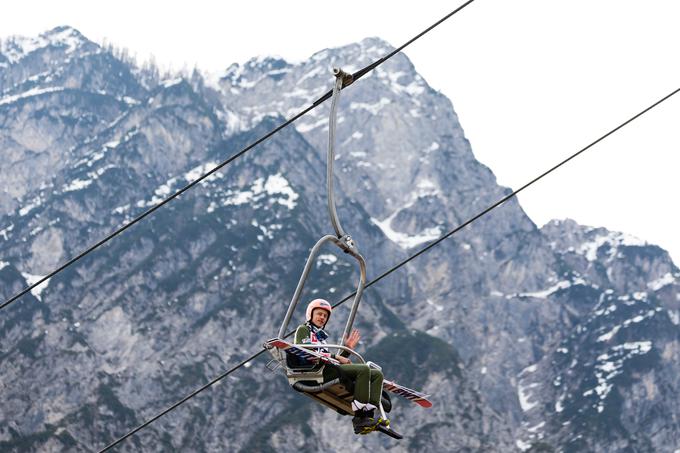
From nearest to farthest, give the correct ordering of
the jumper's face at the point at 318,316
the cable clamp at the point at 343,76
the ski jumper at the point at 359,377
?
the cable clamp at the point at 343,76 → the ski jumper at the point at 359,377 → the jumper's face at the point at 318,316

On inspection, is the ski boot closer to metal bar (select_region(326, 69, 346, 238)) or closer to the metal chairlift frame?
the metal chairlift frame

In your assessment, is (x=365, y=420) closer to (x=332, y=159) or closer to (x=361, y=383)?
(x=361, y=383)

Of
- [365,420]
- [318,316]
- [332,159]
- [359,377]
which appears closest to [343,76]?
[332,159]

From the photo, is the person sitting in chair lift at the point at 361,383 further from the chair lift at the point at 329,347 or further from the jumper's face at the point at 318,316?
the jumper's face at the point at 318,316

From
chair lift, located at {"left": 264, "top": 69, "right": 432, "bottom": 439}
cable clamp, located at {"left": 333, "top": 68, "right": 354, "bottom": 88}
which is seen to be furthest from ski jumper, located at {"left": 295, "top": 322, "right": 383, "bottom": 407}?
cable clamp, located at {"left": 333, "top": 68, "right": 354, "bottom": 88}

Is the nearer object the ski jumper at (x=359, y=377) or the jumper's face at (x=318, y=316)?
the ski jumper at (x=359, y=377)

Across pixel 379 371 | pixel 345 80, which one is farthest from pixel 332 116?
pixel 379 371

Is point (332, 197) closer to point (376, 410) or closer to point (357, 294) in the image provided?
point (357, 294)

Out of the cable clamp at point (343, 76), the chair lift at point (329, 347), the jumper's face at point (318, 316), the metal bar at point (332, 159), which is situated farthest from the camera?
the jumper's face at point (318, 316)

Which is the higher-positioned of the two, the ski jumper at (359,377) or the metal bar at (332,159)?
the metal bar at (332,159)

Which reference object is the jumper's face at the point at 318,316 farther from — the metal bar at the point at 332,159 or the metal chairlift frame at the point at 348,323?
the metal bar at the point at 332,159

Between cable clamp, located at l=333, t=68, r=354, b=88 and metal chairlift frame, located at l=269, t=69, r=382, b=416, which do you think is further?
cable clamp, located at l=333, t=68, r=354, b=88

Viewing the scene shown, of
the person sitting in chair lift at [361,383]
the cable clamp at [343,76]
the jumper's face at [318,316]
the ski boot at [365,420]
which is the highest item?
the cable clamp at [343,76]

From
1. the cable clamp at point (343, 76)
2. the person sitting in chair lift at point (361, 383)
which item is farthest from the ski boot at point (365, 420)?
the cable clamp at point (343, 76)
